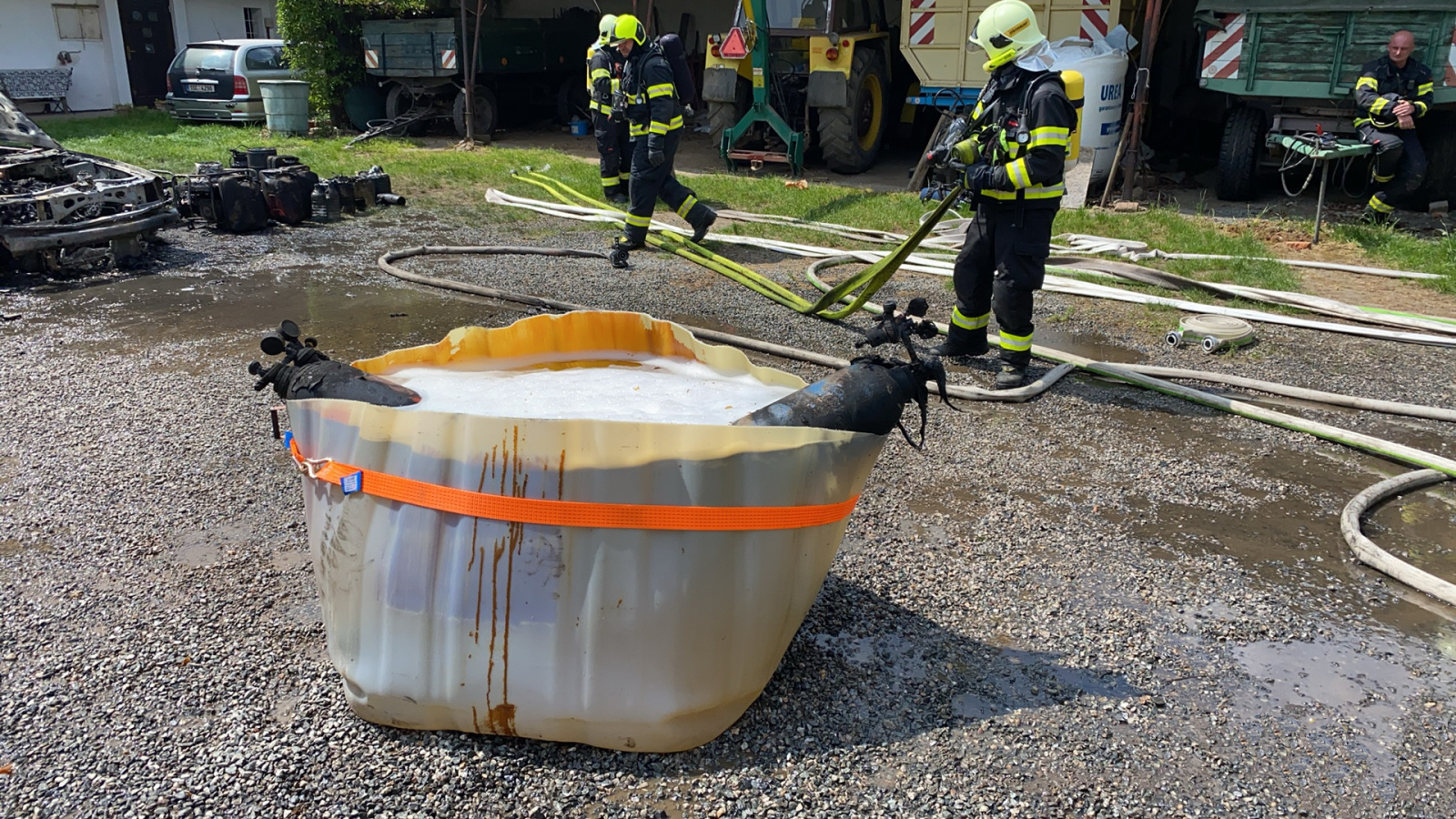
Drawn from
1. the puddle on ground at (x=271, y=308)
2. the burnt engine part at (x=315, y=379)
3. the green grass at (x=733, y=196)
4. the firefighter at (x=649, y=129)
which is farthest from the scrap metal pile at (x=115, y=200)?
the burnt engine part at (x=315, y=379)

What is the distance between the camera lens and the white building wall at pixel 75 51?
62.0 ft

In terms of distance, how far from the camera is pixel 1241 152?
980 centimetres

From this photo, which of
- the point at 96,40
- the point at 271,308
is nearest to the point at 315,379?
the point at 271,308

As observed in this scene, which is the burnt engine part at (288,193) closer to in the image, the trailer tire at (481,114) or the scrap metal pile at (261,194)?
the scrap metal pile at (261,194)

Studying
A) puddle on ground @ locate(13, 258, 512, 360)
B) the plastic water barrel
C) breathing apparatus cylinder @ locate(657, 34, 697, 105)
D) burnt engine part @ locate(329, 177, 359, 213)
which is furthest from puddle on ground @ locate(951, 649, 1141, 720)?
the plastic water barrel

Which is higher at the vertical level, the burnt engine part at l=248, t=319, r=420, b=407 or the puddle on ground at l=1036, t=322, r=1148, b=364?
the burnt engine part at l=248, t=319, r=420, b=407

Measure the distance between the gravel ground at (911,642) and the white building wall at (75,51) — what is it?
→ 17.7m

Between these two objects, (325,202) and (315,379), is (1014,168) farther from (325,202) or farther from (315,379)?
(325,202)

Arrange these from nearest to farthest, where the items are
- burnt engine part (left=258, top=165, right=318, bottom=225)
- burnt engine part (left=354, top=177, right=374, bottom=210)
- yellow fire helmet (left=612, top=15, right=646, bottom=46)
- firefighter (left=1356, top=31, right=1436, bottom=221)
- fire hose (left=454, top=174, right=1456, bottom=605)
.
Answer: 1. fire hose (left=454, top=174, right=1456, bottom=605)
2. yellow fire helmet (left=612, top=15, right=646, bottom=46)
3. firefighter (left=1356, top=31, right=1436, bottom=221)
4. burnt engine part (left=258, top=165, right=318, bottom=225)
5. burnt engine part (left=354, top=177, right=374, bottom=210)

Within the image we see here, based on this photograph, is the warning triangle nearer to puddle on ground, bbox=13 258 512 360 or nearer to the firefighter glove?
puddle on ground, bbox=13 258 512 360

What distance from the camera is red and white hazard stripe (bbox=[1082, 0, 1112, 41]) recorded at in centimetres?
1018

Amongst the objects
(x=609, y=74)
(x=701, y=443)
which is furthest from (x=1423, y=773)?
(x=609, y=74)

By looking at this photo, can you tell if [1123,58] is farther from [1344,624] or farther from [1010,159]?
[1344,624]

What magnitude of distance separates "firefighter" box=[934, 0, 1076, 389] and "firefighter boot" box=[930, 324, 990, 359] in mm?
240
